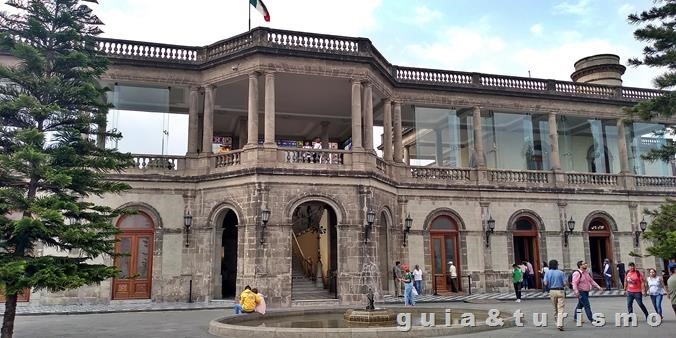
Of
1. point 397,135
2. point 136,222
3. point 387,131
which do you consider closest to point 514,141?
point 397,135

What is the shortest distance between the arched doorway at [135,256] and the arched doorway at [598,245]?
19.6m

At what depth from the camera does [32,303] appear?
1847 cm

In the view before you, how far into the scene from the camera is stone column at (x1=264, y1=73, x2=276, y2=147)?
740 inches

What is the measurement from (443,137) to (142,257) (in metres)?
13.8

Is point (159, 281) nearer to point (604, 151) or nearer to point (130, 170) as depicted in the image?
point (130, 170)

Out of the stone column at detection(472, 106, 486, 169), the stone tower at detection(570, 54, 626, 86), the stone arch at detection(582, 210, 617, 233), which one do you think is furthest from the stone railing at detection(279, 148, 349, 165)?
the stone tower at detection(570, 54, 626, 86)

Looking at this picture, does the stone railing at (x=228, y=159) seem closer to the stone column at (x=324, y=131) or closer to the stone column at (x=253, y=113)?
the stone column at (x=253, y=113)

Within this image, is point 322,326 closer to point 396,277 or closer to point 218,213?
point 218,213

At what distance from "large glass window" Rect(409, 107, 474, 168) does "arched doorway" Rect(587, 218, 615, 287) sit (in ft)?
22.2

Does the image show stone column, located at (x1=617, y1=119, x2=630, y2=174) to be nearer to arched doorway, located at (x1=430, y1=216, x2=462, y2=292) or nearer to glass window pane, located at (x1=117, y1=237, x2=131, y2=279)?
A: arched doorway, located at (x1=430, y1=216, x2=462, y2=292)

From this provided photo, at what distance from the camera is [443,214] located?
2288 centimetres

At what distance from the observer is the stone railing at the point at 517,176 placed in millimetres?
23891

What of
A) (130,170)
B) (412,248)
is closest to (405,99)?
(412,248)

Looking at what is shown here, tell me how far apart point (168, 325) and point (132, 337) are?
209cm
